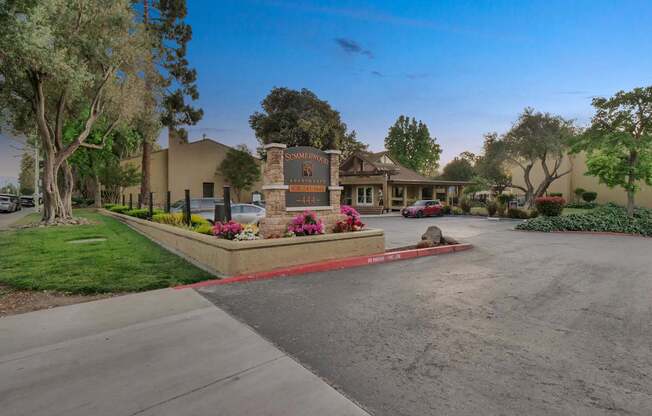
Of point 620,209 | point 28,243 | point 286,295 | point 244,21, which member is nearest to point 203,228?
point 286,295

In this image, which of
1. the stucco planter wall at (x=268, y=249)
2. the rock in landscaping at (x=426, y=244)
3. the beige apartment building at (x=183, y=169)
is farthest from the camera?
the beige apartment building at (x=183, y=169)

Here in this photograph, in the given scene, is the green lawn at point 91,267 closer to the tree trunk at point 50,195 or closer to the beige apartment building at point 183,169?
the tree trunk at point 50,195

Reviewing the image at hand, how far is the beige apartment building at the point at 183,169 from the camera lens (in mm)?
33034

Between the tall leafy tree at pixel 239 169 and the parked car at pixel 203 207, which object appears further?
the tall leafy tree at pixel 239 169

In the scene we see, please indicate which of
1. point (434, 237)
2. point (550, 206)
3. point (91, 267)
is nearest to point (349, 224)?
point (434, 237)

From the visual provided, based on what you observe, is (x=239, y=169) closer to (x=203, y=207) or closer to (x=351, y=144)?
(x=351, y=144)

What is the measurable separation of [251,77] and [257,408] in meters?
22.4

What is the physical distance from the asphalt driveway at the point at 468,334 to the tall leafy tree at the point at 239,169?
97.2ft

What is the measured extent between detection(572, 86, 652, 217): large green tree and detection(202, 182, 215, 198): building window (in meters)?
31.2

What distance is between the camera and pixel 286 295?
562 cm

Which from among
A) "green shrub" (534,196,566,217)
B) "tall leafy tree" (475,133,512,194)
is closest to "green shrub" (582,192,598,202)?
"tall leafy tree" (475,133,512,194)

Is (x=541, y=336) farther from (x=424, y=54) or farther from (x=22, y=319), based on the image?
(x=424, y=54)

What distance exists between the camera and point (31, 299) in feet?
17.0

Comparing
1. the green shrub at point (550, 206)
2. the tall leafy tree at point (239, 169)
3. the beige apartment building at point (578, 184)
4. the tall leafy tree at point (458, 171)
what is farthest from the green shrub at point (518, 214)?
the tall leafy tree at point (458, 171)
